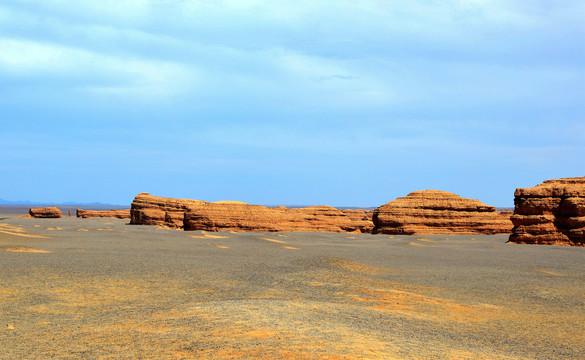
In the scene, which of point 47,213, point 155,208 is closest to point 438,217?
point 155,208


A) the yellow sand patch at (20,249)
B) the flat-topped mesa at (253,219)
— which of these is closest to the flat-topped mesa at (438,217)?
the flat-topped mesa at (253,219)

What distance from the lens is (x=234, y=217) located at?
134 feet

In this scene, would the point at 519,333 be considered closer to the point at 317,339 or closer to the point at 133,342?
the point at 317,339

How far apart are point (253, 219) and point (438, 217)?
50.4 feet

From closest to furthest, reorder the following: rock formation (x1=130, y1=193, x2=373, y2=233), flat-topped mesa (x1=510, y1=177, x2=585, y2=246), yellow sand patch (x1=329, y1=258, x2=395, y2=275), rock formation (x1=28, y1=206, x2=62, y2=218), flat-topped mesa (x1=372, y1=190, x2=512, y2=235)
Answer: yellow sand patch (x1=329, y1=258, x2=395, y2=275), flat-topped mesa (x1=510, y1=177, x2=585, y2=246), flat-topped mesa (x1=372, y1=190, x2=512, y2=235), rock formation (x1=130, y1=193, x2=373, y2=233), rock formation (x1=28, y1=206, x2=62, y2=218)

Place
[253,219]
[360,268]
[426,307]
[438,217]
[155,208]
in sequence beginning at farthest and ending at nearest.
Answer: [155,208]
[253,219]
[438,217]
[360,268]
[426,307]

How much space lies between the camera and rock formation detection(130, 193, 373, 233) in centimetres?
4009

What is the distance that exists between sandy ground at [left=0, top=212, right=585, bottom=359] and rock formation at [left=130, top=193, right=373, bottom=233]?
65.3 feet

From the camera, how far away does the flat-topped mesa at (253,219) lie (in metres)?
39.9

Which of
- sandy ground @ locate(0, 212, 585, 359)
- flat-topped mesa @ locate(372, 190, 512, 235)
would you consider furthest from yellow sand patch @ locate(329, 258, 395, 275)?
flat-topped mesa @ locate(372, 190, 512, 235)

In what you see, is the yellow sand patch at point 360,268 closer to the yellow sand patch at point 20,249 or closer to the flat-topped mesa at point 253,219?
the yellow sand patch at point 20,249

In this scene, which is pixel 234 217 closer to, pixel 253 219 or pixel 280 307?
pixel 253 219

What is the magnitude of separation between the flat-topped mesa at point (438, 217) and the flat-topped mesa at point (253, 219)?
6011 mm

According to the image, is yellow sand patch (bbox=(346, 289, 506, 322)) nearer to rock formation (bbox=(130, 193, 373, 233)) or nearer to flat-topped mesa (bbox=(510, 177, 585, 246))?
flat-topped mesa (bbox=(510, 177, 585, 246))
